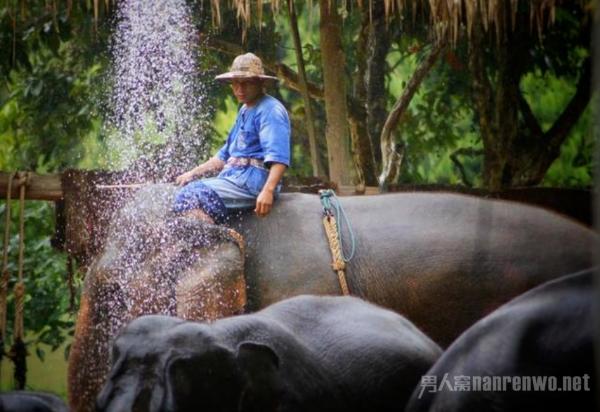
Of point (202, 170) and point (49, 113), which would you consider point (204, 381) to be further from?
point (49, 113)

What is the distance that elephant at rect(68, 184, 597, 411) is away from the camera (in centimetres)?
510

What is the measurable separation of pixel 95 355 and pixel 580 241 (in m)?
1.81

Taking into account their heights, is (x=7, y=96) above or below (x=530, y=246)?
above

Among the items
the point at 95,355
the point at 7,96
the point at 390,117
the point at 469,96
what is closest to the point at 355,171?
the point at 390,117

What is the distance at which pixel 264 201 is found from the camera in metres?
5.19

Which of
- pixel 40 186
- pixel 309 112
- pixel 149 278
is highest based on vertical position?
pixel 309 112

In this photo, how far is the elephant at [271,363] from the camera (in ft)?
13.6

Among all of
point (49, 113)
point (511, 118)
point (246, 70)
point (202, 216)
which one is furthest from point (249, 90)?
point (49, 113)

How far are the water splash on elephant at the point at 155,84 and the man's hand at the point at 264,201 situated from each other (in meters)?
0.76

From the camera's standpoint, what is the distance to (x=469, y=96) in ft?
23.9

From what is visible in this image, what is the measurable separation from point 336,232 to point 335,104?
0.93 meters

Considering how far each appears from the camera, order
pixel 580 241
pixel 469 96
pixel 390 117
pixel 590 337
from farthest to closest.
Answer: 1. pixel 469 96
2. pixel 390 117
3. pixel 580 241
4. pixel 590 337

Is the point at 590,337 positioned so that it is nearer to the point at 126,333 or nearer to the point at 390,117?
the point at 126,333

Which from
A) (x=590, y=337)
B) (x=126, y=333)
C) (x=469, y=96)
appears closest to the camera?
(x=590, y=337)
